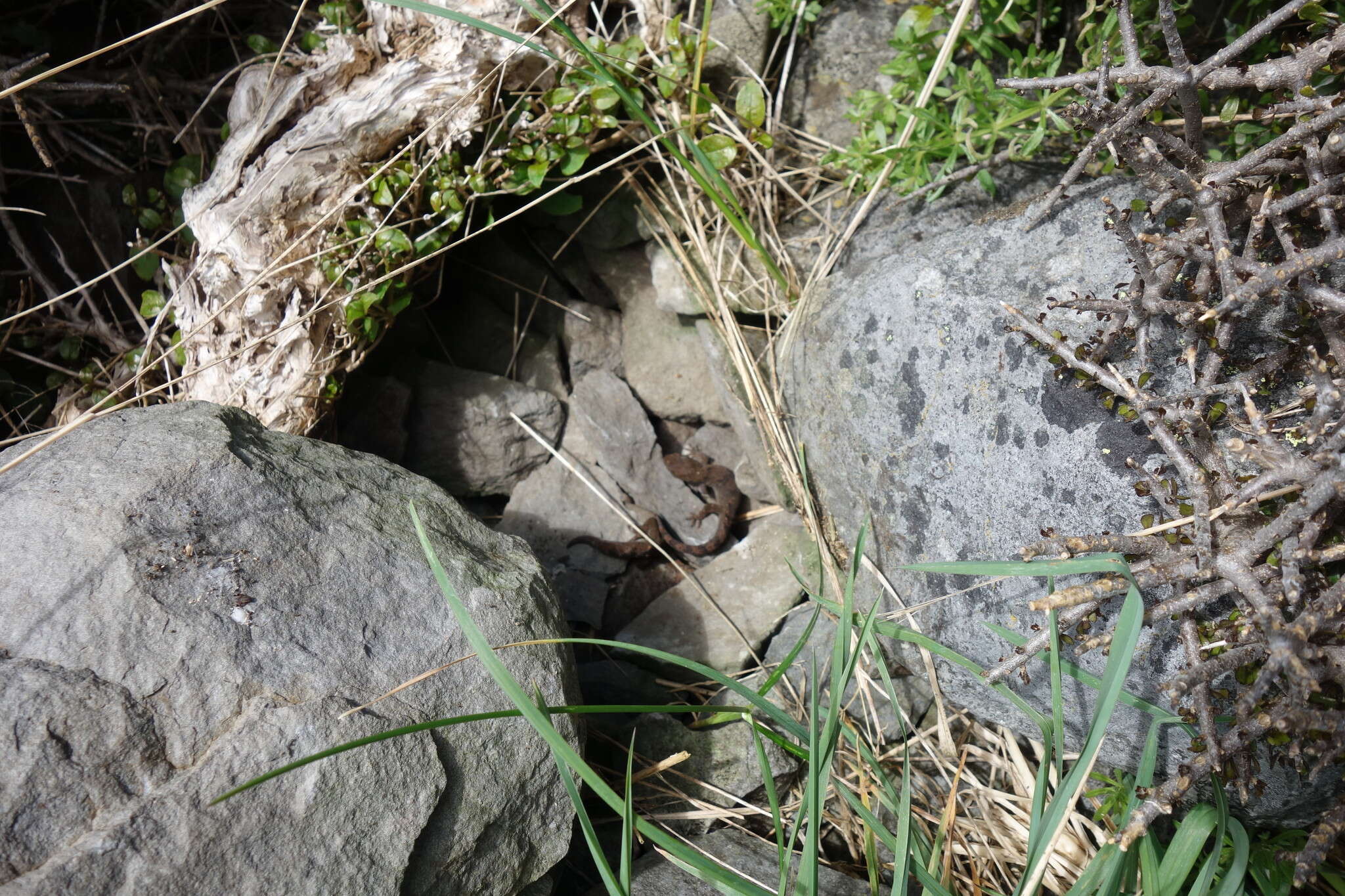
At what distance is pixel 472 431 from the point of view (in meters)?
3.92

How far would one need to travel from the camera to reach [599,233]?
3.89m

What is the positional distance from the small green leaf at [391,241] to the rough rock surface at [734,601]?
1.80 m

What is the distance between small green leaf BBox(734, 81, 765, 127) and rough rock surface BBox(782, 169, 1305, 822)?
0.83 m

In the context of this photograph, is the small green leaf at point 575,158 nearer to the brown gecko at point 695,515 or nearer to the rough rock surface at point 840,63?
the rough rock surface at point 840,63

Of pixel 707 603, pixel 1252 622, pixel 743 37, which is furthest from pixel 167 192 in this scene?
pixel 1252 622

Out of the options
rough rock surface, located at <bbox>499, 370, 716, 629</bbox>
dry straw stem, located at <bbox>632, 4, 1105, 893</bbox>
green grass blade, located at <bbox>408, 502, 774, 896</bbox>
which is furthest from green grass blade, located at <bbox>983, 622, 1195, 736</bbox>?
rough rock surface, located at <bbox>499, 370, 716, 629</bbox>

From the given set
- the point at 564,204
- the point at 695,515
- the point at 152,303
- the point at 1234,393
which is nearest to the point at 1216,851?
the point at 1234,393

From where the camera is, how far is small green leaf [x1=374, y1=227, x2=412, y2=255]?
307cm

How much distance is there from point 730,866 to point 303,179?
9.30 ft

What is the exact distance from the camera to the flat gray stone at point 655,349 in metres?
4.05

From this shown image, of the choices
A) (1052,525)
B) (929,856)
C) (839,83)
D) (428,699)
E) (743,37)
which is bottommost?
(929,856)

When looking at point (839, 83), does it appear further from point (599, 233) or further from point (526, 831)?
point (526, 831)

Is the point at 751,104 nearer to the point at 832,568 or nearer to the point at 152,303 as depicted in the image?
the point at 832,568

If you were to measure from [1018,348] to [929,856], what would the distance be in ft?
5.25
